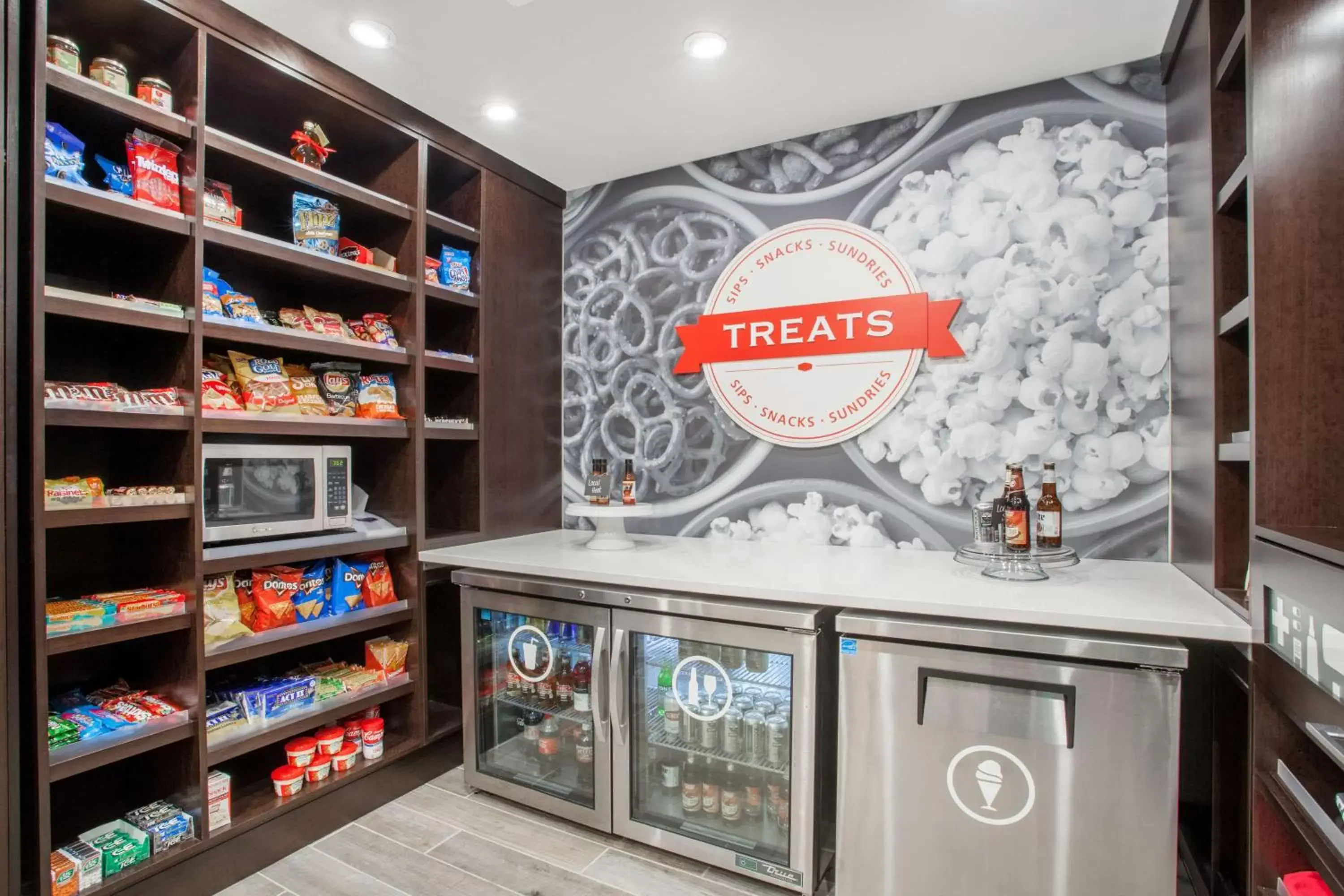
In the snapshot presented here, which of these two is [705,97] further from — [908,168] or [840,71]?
[908,168]

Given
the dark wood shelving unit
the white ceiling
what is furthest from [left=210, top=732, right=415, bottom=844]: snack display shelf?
the white ceiling

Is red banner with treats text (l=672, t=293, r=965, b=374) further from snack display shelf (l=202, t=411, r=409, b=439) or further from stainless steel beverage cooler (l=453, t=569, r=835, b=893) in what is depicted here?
snack display shelf (l=202, t=411, r=409, b=439)

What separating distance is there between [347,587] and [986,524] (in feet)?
7.10

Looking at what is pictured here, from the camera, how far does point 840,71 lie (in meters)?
2.20

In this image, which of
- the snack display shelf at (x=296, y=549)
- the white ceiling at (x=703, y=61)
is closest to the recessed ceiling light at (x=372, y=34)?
the white ceiling at (x=703, y=61)

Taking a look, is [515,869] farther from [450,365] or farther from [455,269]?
[455,269]

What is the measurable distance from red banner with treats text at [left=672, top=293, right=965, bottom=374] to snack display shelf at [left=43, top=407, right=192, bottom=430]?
1.82 m

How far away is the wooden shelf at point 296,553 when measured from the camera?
6.34 feet

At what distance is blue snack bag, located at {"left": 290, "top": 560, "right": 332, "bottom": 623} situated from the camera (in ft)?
7.18

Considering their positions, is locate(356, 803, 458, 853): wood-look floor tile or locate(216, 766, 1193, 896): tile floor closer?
locate(216, 766, 1193, 896): tile floor

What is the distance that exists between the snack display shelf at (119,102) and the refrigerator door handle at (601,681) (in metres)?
1.86

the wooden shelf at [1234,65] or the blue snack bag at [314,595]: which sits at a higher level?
the wooden shelf at [1234,65]

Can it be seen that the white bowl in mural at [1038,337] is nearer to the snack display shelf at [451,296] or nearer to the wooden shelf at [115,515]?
the snack display shelf at [451,296]

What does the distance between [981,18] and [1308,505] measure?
1.55 meters
